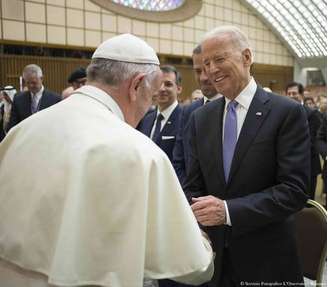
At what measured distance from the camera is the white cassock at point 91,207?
1.10 metres

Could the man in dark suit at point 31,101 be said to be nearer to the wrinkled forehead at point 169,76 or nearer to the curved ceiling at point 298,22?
the wrinkled forehead at point 169,76

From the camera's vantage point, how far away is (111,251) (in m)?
1.11

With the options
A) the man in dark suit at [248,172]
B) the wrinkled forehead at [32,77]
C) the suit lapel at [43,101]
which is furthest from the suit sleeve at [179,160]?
the wrinkled forehead at [32,77]

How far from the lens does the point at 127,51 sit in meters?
1.38

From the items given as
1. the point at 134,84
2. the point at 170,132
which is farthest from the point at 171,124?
the point at 134,84

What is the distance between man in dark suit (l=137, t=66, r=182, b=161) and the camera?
133 inches

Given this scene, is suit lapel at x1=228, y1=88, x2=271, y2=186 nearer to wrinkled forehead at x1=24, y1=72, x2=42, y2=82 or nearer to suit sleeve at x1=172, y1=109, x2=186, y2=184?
suit sleeve at x1=172, y1=109, x2=186, y2=184

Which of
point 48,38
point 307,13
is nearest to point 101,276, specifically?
point 48,38

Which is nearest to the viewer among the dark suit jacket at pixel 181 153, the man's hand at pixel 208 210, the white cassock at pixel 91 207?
the white cassock at pixel 91 207

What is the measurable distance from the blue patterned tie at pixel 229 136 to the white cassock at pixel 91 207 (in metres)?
0.59

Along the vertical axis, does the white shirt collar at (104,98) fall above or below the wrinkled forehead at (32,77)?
below

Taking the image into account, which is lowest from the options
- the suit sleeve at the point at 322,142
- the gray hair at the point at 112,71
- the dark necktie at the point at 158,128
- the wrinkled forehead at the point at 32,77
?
the suit sleeve at the point at 322,142

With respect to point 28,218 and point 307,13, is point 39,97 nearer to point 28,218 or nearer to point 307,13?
point 28,218

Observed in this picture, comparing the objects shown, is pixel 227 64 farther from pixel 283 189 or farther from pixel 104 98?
pixel 104 98
